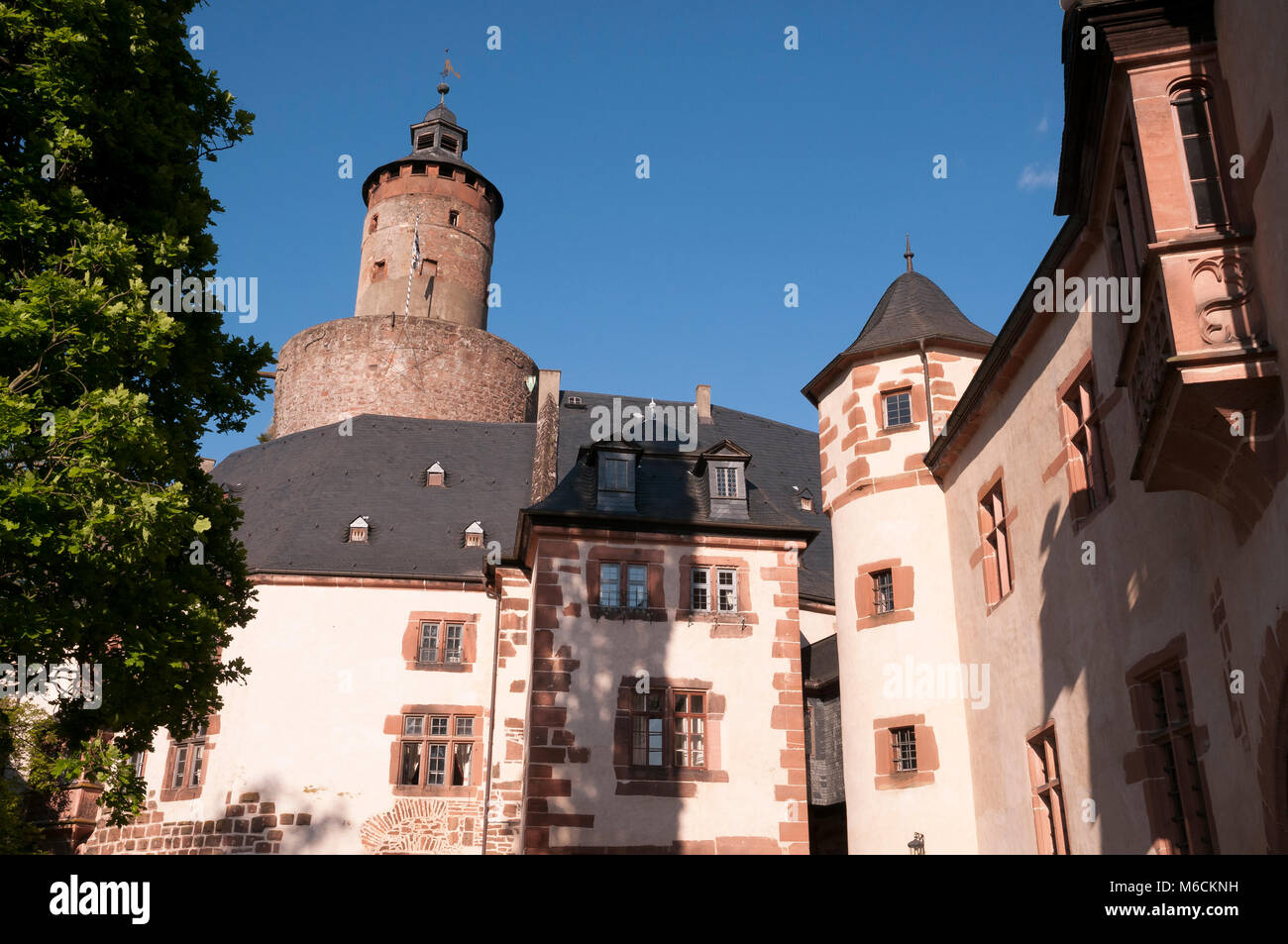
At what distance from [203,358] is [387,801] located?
15.5 m

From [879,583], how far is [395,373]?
1080 inches

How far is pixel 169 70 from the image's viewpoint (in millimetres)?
11734

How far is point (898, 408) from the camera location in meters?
18.2

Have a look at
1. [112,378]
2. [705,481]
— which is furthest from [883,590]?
[112,378]

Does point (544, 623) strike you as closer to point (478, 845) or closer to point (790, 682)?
point (790, 682)

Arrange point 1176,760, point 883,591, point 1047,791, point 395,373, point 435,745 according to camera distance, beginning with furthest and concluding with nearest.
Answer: point 395,373 < point 435,745 < point 883,591 < point 1047,791 < point 1176,760

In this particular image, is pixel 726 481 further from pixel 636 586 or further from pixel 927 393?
pixel 927 393

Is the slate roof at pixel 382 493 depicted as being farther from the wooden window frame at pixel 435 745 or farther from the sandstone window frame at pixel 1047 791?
the sandstone window frame at pixel 1047 791

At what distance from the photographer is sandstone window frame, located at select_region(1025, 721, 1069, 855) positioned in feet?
40.4

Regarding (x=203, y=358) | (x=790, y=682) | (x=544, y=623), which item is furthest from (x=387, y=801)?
(x=203, y=358)

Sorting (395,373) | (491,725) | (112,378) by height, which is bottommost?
(491,725)

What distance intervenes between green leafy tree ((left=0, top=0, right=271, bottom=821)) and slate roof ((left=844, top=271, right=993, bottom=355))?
→ 1054cm

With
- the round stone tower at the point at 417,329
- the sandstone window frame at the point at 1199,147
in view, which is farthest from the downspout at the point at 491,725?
the sandstone window frame at the point at 1199,147

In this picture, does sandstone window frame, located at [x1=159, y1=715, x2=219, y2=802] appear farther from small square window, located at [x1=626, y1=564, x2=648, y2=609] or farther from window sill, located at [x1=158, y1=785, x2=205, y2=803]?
small square window, located at [x1=626, y1=564, x2=648, y2=609]
